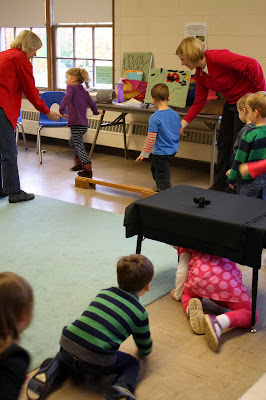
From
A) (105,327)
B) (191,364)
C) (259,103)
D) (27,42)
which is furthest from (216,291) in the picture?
(27,42)

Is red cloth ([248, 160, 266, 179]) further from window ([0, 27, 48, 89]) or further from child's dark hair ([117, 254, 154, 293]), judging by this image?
window ([0, 27, 48, 89])

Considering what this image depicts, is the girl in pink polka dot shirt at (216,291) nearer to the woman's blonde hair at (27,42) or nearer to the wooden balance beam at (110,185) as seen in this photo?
the wooden balance beam at (110,185)

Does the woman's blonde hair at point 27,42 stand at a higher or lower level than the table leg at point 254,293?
higher

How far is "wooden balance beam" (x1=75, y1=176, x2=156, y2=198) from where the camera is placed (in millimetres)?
4934

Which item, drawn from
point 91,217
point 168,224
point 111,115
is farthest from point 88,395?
point 111,115

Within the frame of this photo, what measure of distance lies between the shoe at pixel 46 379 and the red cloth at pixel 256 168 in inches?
64.4

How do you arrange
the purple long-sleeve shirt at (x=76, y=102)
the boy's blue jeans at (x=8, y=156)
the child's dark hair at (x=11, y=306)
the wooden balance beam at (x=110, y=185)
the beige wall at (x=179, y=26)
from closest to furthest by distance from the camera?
the child's dark hair at (x=11, y=306) → the boy's blue jeans at (x=8, y=156) → the wooden balance beam at (x=110, y=185) → the beige wall at (x=179, y=26) → the purple long-sleeve shirt at (x=76, y=102)

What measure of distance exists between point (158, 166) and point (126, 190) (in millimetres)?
597

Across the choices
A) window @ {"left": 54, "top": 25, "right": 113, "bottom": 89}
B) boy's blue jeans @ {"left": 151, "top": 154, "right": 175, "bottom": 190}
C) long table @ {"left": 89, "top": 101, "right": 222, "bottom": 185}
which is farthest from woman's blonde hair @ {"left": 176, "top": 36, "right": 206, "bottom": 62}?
window @ {"left": 54, "top": 25, "right": 113, "bottom": 89}

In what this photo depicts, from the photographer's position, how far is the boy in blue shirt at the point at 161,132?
447cm

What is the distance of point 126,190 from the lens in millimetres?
5184

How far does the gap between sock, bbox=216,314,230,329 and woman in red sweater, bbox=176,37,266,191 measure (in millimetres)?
2419

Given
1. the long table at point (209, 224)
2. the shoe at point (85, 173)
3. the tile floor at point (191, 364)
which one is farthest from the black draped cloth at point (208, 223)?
the shoe at point (85, 173)

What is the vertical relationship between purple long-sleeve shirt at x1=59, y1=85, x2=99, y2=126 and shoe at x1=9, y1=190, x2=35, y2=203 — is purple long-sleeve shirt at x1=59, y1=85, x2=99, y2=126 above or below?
above
